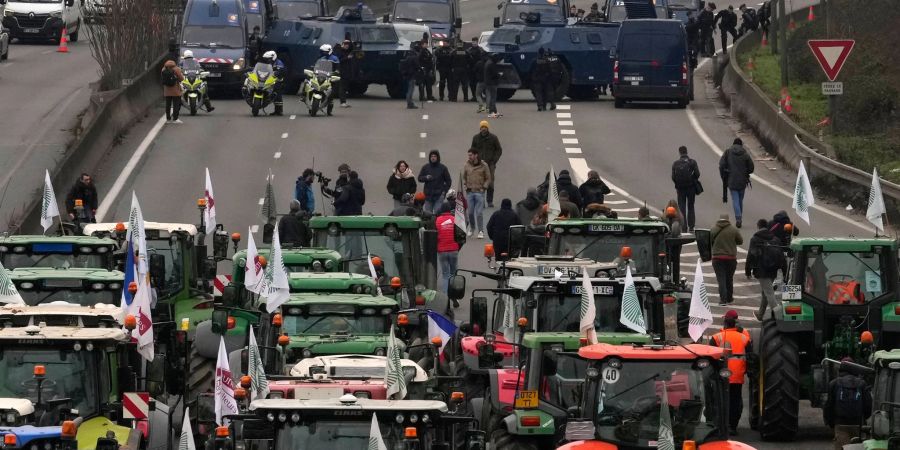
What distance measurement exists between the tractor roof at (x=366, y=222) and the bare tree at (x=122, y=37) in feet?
76.8

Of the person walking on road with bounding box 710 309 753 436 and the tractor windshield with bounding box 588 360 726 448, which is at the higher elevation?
the tractor windshield with bounding box 588 360 726 448

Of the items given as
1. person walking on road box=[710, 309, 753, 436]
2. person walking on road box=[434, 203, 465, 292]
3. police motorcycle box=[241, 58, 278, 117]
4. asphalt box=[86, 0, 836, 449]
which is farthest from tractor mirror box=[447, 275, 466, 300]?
police motorcycle box=[241, 58, 278, 117]

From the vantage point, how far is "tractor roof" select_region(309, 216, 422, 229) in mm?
25000

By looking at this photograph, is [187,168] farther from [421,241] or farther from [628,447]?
[628,447]

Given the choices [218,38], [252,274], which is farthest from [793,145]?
[252,274]

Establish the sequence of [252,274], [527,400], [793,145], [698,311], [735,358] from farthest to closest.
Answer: [793,145], [735,358], [252,274], [698,311], [527,400]

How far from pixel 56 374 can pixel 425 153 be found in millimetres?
25457

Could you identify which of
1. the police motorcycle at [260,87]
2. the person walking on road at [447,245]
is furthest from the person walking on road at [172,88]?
the person walking on road at [447,245]

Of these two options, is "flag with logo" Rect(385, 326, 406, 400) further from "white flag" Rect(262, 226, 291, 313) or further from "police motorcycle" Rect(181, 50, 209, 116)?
"police motorcycle" Rect(181, 50, 209, 116)

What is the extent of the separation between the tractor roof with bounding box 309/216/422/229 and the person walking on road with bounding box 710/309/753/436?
4.62 metres

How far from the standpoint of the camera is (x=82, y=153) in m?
38.8

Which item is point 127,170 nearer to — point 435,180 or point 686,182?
point 435,180

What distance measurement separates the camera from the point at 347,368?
1797 cm

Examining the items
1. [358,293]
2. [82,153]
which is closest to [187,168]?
[82,153]
